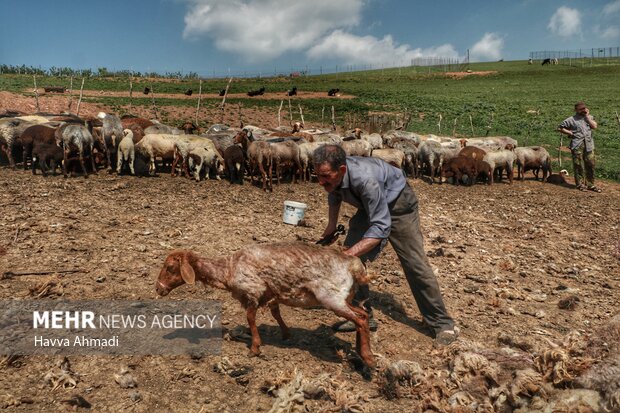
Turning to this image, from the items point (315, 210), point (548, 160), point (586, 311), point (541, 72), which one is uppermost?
point (541, 72)

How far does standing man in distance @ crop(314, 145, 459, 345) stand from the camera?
4.56 m

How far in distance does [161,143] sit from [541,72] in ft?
265

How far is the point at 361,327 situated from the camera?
4.62 metres

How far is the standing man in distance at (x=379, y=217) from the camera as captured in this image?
4.56m

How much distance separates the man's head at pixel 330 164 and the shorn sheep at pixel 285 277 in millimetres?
764

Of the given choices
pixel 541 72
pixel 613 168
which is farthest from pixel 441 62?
pixel 613 168

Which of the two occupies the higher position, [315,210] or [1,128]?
[1,128]

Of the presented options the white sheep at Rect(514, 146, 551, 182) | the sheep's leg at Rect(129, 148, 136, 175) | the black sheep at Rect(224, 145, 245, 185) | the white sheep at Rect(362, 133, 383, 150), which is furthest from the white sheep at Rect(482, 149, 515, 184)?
the sheep's leg at Rect(129, 148, 136, 175)

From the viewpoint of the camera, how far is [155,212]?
9.85 m

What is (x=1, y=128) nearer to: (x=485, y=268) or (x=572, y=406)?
(x=485, y=268)

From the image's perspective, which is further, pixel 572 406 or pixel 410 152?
pixel 410 152

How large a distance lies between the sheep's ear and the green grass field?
1836 cm

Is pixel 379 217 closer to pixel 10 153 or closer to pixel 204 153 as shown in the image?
pixel 204 153


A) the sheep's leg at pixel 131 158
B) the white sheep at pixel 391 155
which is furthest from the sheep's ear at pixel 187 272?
the white sheep at pixel 391 155
